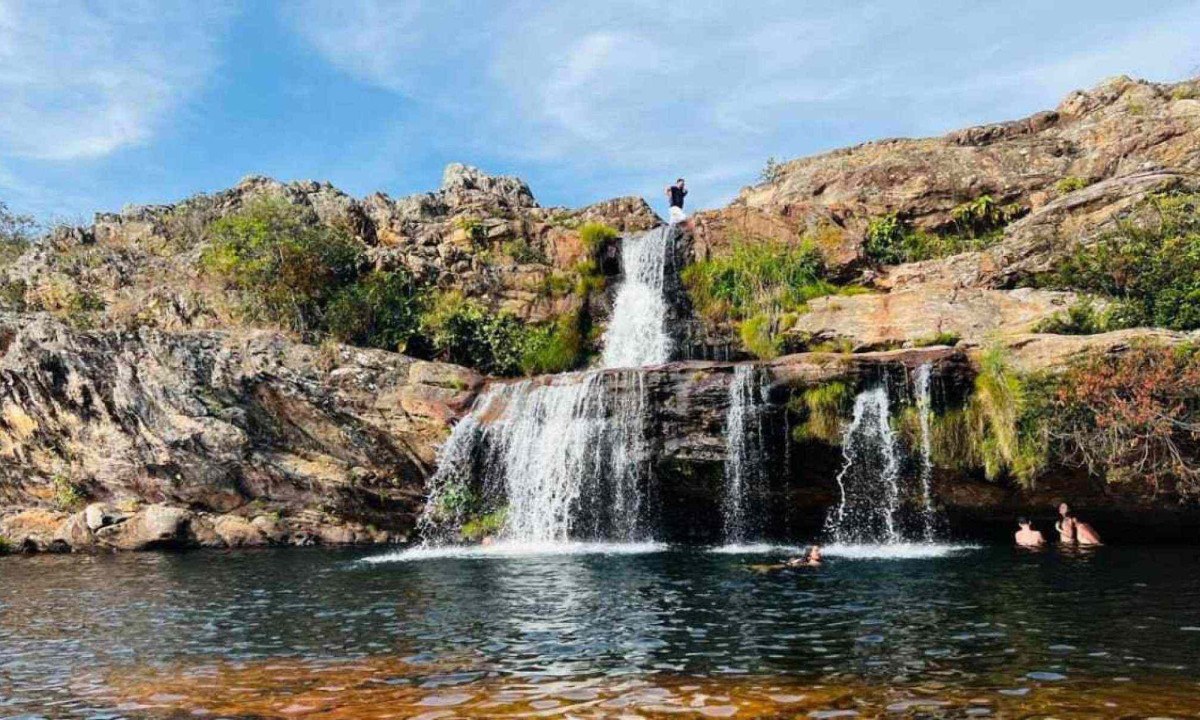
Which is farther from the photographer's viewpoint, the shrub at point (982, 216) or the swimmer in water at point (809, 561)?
the shrub at point (982, 216)

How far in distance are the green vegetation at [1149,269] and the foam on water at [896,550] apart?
9.09m

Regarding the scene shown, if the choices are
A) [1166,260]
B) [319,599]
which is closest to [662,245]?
[1166,260]

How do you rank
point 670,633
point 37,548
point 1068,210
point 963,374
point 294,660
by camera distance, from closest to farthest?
point 294,660 < point 670,633 < point 963,374 < point 37,548 < point 1068,210

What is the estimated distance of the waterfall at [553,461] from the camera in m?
24.8

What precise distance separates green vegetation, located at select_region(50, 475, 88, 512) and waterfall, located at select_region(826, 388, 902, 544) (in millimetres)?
26169

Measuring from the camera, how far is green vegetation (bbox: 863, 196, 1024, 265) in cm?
3531

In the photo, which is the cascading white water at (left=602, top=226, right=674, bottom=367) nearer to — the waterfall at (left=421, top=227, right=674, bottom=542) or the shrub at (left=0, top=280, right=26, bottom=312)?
the waterfall at (left=421, top=227, right=674, bottom=542)

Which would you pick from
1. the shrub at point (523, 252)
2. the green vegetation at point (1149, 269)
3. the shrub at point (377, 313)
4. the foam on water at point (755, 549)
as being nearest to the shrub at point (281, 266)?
the shrub at point (377, 313)

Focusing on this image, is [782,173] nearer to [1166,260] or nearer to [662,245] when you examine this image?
[662,245]

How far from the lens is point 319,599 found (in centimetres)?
1598

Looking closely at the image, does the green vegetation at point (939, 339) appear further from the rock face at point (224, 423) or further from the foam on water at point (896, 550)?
the rock face at point (224, 423)

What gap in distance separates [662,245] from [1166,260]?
18.1m

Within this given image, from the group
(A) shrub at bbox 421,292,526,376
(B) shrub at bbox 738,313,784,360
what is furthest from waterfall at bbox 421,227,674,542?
(B) shrub at bbox 738,313,784,360

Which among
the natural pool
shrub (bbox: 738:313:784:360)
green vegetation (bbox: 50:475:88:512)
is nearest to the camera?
the natural pool
